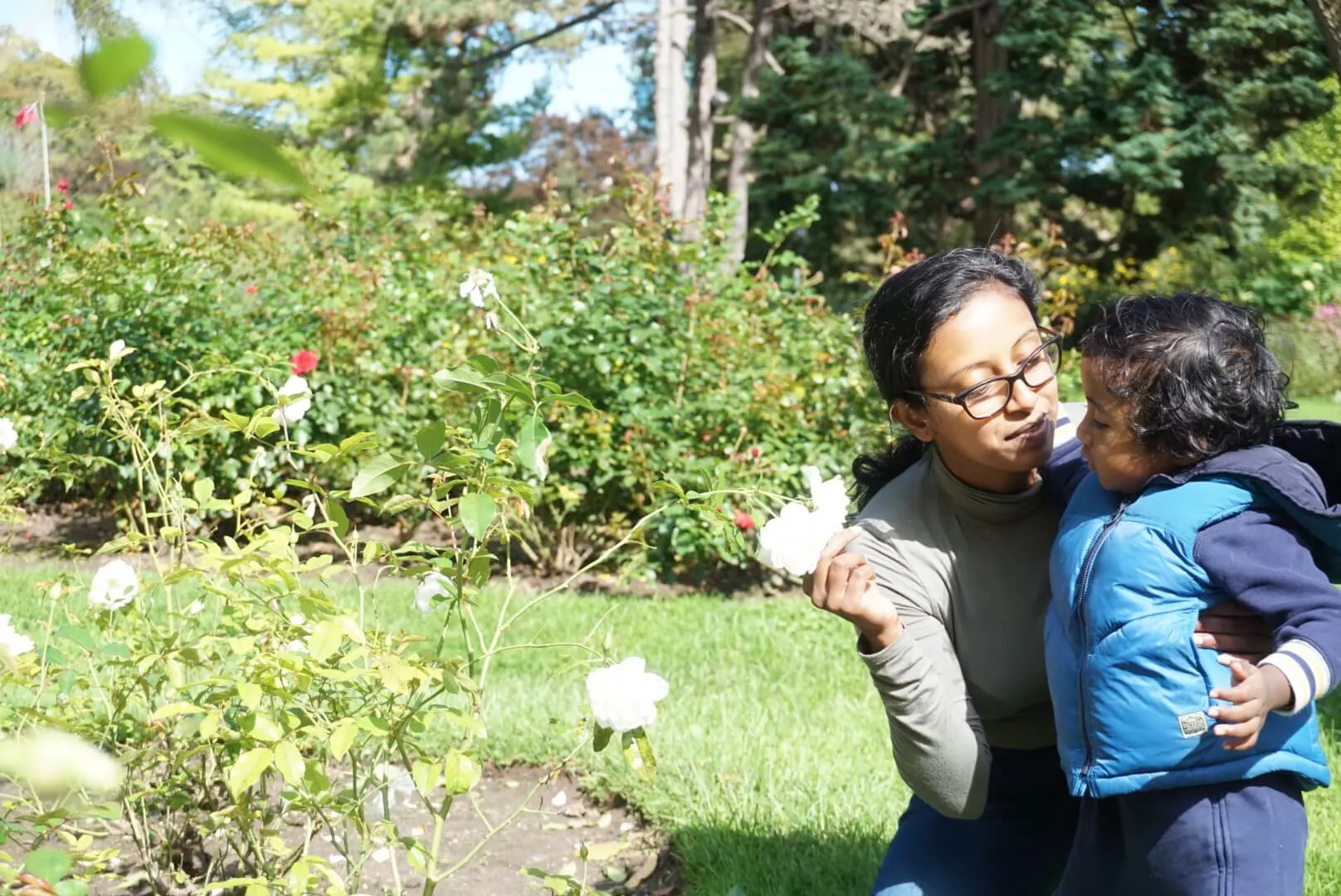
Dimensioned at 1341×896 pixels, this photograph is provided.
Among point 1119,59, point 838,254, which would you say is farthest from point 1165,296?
point 838,254

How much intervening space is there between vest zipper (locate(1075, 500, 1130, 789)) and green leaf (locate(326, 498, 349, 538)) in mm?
1059

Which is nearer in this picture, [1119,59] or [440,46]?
[1119,59]

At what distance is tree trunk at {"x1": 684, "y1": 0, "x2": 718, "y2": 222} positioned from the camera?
1697 centimetres

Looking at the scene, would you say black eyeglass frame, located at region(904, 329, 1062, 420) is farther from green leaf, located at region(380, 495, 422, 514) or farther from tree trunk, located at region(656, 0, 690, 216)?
tree trunk, located at region(656, 0, 690, 216)

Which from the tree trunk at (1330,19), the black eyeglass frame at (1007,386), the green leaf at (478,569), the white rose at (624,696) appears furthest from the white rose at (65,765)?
the tree trunk at (1330,19)

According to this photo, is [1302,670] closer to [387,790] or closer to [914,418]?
[914,418]

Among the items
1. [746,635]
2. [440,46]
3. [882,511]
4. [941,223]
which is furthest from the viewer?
[440,46]

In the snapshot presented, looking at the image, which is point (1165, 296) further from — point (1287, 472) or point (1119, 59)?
point (1119, 59)

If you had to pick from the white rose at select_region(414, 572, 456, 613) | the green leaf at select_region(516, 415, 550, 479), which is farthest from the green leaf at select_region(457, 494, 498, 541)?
the white rose at select_region(414, 572, 456, 613)

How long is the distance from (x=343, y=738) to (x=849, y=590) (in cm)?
Answer: 68

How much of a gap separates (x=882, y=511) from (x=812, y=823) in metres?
1.13

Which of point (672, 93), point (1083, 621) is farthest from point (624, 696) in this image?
point (672, 93)

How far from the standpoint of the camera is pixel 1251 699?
1459mm

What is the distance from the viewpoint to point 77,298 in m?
6.59
